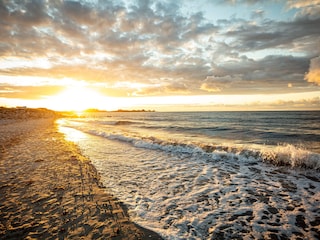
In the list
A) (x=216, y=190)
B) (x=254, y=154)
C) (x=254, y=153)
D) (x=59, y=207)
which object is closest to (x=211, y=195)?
(x=216, y=190)

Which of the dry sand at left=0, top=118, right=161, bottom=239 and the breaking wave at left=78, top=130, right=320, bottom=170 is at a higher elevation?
the dry sand at left=0, top=118, right=161, bottom=239

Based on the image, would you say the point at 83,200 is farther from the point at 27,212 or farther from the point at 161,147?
the point at 161,147

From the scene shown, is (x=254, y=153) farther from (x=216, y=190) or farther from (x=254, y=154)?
(x=216, y=190)

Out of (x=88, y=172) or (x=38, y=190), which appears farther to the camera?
(x=88, y=172)

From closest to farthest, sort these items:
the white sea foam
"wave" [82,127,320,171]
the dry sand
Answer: the dry sand, the white sea foam, "wave" [82,127,320,171]

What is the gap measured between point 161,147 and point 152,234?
12.1m

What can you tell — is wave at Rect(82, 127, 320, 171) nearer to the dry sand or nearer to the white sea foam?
the white sea foam

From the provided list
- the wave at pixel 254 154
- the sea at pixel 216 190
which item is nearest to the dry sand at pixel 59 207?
the sea at pixel 216 190

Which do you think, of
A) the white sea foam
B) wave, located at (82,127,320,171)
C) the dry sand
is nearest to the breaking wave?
wave, located at (82,127,320,171)

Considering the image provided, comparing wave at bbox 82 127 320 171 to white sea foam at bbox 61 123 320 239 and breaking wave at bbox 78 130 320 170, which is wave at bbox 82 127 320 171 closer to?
breaking wave at bbox 78 130 320 170

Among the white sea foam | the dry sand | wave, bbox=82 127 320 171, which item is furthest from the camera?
wave, bbox=82 127 320 171

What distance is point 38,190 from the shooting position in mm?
6738

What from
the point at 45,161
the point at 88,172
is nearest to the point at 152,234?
the point at 88,172

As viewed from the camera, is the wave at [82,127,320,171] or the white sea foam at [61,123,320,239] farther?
the wave at [82,127,320,171]
